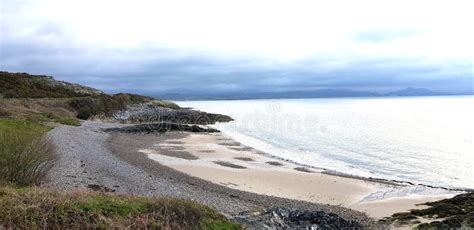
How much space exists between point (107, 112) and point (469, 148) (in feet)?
148

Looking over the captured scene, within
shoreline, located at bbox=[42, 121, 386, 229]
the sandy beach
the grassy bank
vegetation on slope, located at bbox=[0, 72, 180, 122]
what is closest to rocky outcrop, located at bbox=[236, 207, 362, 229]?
shoreline, located at bbox=[42, 121, 386, 229]

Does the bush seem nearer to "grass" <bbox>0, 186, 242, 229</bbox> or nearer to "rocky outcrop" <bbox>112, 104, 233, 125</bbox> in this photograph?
"grass" <bbox>0, 186, 242, 229</bbox>

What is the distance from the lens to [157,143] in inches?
1448

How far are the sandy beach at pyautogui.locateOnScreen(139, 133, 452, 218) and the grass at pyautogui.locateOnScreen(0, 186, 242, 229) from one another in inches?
363

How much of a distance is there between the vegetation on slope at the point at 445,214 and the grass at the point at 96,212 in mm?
7625

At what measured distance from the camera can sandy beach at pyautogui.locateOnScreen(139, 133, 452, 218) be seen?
1836cm

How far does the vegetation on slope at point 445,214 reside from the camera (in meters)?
13.4

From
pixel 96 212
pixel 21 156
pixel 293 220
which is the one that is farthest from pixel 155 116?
pixel 96 212

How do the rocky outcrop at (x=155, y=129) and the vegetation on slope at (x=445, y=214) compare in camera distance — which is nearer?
the vegetation on slope at (x=445, y=214)

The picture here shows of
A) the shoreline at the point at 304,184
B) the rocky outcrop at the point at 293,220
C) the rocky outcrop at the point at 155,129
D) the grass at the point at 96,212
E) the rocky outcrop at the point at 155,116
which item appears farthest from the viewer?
Result: the rocky outcrop at the point at 155,116

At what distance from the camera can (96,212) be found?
752cm

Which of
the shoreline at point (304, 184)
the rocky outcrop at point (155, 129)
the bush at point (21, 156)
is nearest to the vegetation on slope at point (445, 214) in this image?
the shoreline at point (304, 184)

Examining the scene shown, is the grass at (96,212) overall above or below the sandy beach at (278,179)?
above

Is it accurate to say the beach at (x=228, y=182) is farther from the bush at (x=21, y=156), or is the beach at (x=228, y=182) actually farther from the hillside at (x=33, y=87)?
the hillside at (x=33, y=87)
